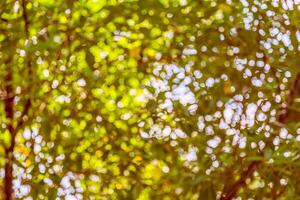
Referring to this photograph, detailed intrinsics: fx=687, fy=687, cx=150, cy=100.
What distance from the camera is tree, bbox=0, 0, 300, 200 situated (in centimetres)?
372

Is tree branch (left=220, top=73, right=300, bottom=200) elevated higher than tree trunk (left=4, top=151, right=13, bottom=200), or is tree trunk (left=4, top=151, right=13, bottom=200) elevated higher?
tree branch (left=220, top=73, right=300, bottom=200)

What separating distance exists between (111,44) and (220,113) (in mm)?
728

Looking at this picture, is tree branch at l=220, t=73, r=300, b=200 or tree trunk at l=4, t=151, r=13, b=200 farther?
tree trunk at l=4, t=151, r=13, b=200

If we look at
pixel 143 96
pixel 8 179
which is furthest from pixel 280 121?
pixel 8 179

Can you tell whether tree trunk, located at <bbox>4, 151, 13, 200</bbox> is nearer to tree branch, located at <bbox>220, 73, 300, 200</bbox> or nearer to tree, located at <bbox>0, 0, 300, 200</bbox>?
tree, located at <bbox>0, 0, 300, 200</bbox>

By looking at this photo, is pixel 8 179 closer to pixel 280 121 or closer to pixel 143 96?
pixel 143 96

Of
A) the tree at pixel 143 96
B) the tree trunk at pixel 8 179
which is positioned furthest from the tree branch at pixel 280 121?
the tree trunk at pixel 8 179

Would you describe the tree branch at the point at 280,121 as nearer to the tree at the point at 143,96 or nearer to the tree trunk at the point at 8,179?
the tree at the point at 143,96

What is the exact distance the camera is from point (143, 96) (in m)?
3.98

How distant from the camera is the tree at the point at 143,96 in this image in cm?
372

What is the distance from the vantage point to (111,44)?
389 cm

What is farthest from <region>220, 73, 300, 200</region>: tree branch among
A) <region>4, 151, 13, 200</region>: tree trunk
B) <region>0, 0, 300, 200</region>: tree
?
<region>4, 151, 13, 200</region>: tree trunk

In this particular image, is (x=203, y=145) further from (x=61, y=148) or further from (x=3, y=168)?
(x=3, y=168)

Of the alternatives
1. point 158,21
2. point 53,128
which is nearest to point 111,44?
point 158,21
